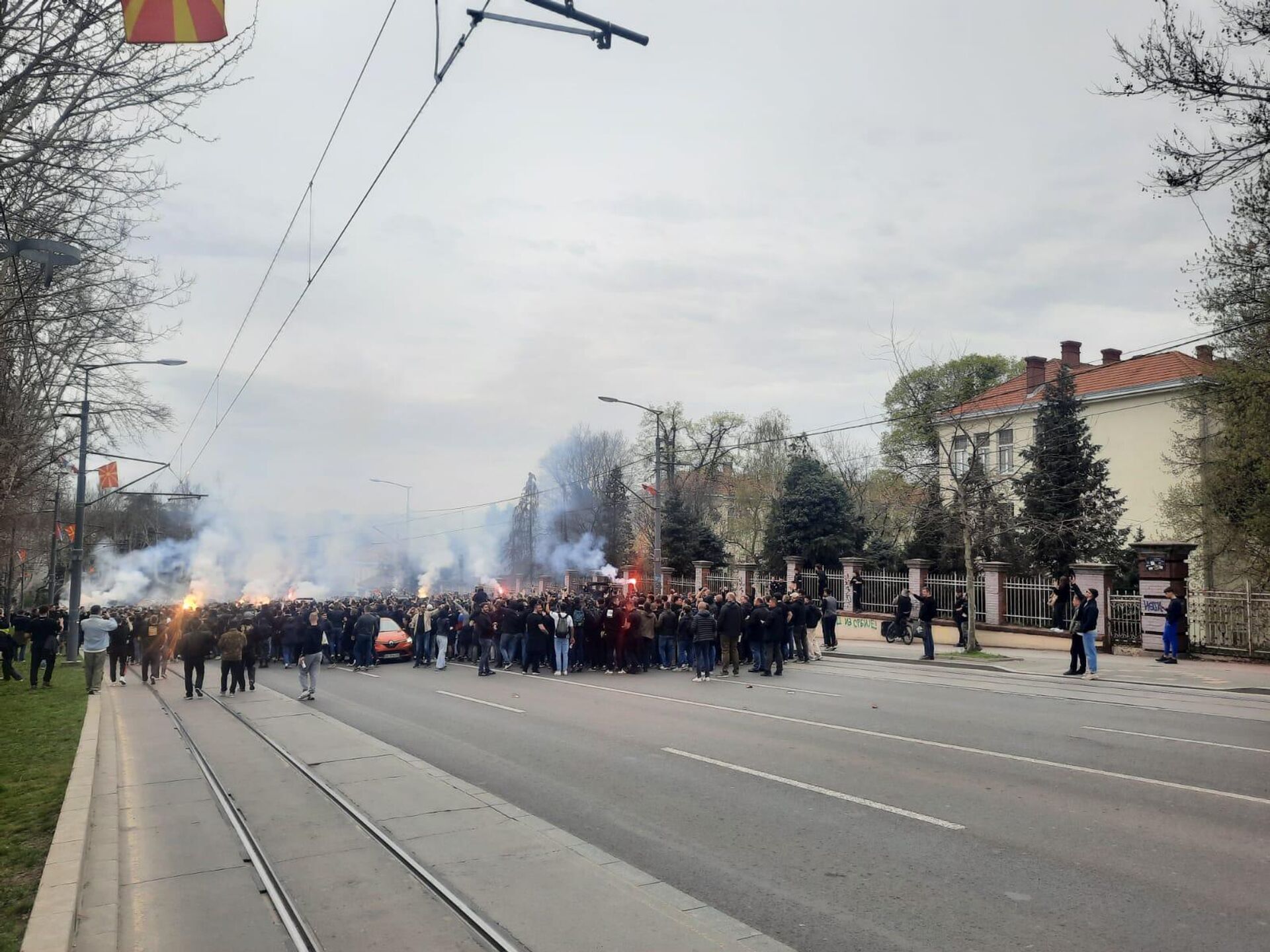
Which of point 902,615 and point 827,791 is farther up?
point 902,615

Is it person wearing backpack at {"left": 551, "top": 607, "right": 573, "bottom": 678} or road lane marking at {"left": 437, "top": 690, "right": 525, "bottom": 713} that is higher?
person wearing backpack at {"left": 551, "top": 607, "right": 573, "bottom": 678}

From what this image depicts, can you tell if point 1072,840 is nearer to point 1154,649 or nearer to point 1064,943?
point 1064,943

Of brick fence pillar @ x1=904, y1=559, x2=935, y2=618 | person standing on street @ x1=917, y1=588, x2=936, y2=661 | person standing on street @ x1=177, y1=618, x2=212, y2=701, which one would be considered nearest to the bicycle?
brick fence pillar @ x1=904, y1=559, x2=935, y2=618

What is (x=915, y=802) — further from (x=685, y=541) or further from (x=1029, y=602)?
(x=685, y=541)

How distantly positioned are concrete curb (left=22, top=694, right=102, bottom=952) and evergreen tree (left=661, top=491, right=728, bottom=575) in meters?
36.9

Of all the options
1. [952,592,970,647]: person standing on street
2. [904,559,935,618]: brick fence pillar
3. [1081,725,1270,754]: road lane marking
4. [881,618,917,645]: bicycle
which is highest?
[904,559,935,618]: brick fence pillar

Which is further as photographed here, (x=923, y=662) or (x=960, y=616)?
(x=960, y=616)

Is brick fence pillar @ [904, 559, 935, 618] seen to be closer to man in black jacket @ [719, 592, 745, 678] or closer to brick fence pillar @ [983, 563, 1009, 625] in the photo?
brick fence pillar @ [983, 563, 1009, 625]

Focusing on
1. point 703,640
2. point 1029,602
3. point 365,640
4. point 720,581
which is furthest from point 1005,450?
point 365,640

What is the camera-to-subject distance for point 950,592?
92.0 ft

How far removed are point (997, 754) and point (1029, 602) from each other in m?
16.7

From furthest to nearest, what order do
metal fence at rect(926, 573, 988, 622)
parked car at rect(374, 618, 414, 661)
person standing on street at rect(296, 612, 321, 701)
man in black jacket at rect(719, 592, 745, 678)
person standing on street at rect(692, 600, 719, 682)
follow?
metal fence at rect(926, 573, 988, 622), parked car at rect(374, 618, 414, 661), man in black jacket at rect(719, 592, 745, 678), person standing on street at rect(692, 600, 719, 682), person standing on street at rect(296, 612, 321, 701)

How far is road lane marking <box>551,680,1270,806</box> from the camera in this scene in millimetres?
8008

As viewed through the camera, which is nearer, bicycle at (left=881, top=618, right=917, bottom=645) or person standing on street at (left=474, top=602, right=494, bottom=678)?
person standing on street at (left=474, top=602, right=494, bottom=678)
